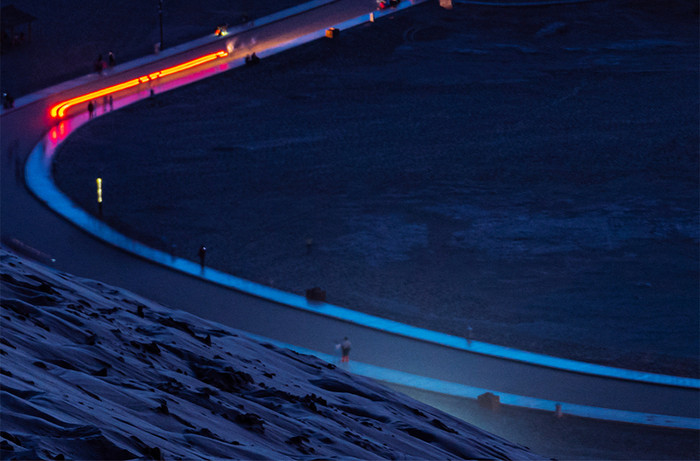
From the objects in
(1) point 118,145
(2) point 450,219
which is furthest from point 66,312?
(1) point 118,145

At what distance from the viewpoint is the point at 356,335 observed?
72.6ft

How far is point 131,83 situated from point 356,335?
2491 cm

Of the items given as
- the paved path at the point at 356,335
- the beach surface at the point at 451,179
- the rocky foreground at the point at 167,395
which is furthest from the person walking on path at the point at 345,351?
the rocky foreground at the point at 167,395

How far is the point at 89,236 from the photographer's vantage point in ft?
90.7

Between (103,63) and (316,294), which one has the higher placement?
(103,63)

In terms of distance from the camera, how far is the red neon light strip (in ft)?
133

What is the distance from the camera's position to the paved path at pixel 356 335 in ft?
64.4

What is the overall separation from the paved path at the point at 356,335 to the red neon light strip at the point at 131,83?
8051 mm

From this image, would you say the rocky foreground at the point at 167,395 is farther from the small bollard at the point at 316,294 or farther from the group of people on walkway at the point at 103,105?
the group of people on walkway at the point at 103,105

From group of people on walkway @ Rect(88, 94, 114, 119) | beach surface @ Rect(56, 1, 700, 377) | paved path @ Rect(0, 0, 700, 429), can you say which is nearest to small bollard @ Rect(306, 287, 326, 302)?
paved path @ Rect(0, 0, 700, 429)

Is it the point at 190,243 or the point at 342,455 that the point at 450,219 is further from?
the point at 342,455

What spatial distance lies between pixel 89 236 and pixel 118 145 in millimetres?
9708

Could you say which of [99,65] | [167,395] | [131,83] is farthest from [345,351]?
[99,65]

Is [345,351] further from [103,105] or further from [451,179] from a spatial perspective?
[103,105]
